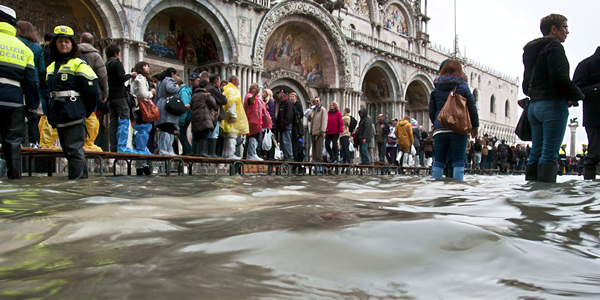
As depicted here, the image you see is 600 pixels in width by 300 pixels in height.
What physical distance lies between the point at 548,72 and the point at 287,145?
19.8 feet

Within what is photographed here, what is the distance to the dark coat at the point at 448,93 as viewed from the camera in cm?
507

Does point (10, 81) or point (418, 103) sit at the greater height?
point (418, 103)

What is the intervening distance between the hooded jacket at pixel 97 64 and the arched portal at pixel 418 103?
24131 mm

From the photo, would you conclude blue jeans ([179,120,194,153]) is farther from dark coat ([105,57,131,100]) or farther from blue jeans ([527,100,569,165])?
blue jeans ([527,100,569,165])

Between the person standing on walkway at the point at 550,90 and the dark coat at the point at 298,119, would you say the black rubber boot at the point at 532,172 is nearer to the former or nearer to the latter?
the person standing on walkway at the point at 550,90

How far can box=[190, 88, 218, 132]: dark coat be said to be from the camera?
7.25 metres

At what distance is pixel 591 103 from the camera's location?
16.9 feet

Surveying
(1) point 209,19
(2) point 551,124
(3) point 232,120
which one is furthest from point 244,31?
(2) point 551,124

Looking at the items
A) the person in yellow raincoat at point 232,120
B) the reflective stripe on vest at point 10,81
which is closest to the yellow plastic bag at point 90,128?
the reflective stripe on vest at point 10,81

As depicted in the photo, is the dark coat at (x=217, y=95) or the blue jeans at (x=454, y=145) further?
the dark coat at (x=217, y=95)

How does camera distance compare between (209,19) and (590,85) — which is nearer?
(590,85)

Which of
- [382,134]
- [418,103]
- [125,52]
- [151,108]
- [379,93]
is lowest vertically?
[151,108]

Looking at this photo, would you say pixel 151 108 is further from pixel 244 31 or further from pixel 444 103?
pixel 244 31

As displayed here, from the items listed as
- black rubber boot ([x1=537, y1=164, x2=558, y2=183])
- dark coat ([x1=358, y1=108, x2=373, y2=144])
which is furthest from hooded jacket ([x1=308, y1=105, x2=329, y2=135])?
black rubber boot ([x1=537, y1=164, x2=558, y2=183])
